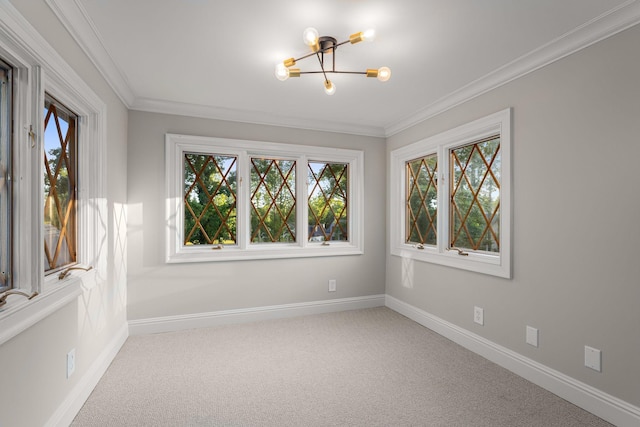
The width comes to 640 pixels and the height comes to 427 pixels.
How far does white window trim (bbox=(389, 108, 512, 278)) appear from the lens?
243 centimetres

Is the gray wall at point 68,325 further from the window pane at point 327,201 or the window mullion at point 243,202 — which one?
the window pane at point 327,201

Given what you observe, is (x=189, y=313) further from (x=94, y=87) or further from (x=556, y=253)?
(x=556, y=253)

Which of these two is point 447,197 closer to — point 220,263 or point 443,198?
point 443,198

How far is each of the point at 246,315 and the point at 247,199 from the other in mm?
1234

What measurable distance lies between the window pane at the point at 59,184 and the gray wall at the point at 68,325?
0.88 ft

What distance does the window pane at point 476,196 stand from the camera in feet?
8.65

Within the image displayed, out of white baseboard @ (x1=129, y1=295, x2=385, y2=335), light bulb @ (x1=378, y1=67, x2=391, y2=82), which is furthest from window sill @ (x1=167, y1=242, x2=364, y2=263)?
light bulb @ (x1=378, y1=67, x2=391, y2=82)

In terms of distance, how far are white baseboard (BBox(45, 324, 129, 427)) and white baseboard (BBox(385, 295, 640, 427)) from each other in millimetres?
2819

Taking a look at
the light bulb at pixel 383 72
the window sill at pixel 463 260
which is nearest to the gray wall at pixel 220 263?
the window sill at pixel 463 260

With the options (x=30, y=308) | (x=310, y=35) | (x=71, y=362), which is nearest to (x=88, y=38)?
(x=310, y=35)

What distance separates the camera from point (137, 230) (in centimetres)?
307

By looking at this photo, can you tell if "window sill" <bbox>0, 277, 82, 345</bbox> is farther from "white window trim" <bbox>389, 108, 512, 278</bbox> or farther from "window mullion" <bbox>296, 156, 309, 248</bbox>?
"white window trim" <bbox>389, 108, 512, 278</bbox>

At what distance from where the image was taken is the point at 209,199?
3.38 m

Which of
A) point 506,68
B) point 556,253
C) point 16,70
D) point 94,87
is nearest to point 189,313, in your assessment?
point 94,87
